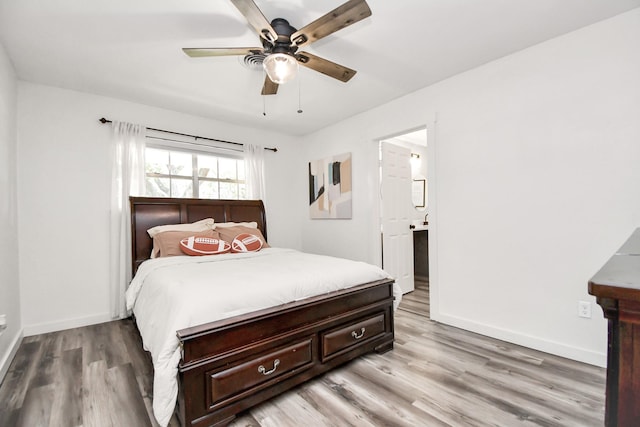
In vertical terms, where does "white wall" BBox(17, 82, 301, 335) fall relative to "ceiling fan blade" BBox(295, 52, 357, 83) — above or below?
below

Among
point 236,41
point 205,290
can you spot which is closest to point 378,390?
point 205,290

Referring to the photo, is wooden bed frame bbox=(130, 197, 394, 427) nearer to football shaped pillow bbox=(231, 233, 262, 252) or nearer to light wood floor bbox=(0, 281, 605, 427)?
light wood floor bbox=(0, 281, 605, 427)

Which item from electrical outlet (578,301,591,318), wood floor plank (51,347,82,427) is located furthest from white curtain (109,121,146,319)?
electrical outlet (578,301,591,318)

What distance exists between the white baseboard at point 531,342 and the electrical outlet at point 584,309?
0.26 meters

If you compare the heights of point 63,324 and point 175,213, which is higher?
point 175,213

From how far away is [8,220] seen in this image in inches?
93.5

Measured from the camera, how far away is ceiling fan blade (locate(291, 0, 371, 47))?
149 cm

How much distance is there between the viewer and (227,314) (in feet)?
5.22

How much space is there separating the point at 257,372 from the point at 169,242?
6.11ft

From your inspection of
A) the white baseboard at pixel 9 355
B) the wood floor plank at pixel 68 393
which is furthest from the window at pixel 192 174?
the wood floor plank at pixel 68 393

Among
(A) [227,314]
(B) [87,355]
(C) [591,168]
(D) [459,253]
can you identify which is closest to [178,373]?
(A) [227,314]

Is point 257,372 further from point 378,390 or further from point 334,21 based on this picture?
point 334,21

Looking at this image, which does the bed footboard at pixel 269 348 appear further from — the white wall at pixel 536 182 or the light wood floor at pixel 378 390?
the white wall at pixel 536 182

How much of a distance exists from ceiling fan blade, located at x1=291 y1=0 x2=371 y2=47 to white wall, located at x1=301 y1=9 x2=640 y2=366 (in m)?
1.73
